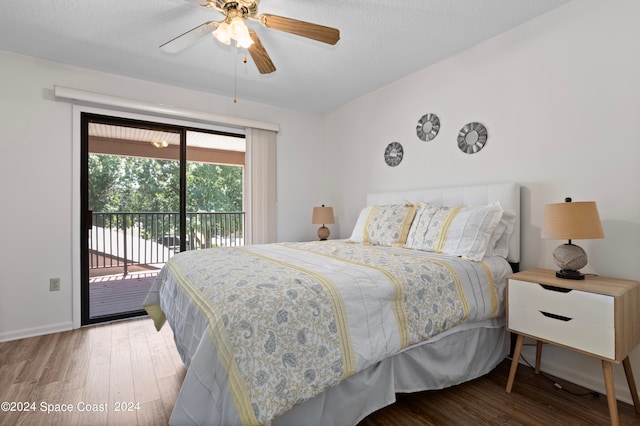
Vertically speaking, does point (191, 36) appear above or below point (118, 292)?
above

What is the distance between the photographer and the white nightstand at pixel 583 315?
145cm

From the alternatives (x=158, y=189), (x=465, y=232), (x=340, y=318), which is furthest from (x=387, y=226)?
(x=158, y=189)

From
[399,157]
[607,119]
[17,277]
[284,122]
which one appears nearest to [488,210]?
[607,119]

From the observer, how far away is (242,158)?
4.09 meters

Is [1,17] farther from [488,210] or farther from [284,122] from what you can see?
[488,210]

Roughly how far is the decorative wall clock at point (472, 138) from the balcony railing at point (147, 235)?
9.17 ft

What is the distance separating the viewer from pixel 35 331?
2711 millimetres

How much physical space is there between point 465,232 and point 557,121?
97 cm

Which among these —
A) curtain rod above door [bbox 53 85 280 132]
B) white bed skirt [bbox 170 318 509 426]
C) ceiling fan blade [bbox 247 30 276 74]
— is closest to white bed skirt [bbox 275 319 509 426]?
white bed skirt [bbox 170 318 509 426]

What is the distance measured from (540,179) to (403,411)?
1786 mm

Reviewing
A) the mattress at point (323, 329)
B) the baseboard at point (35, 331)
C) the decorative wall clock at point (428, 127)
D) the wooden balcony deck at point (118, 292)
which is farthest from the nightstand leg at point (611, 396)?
the baseboard at point (35, 331)

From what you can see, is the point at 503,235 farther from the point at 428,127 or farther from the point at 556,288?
the point at 428,127

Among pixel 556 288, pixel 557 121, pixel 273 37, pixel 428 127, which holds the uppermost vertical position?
pixel 273 37

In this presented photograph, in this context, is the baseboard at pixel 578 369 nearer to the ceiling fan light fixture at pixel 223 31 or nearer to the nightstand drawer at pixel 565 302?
the nightstand drawer at pixel 565 302
